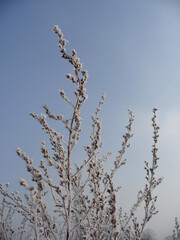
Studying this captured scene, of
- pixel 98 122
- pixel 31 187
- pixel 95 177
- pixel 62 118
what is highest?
pixel 98 122

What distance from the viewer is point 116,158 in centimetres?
407

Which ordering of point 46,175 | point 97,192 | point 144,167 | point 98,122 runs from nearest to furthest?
point 46,175 → point 98,122 → point 97,192 → point 144,167

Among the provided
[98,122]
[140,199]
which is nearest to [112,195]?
[98,122]

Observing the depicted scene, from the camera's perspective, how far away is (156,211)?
4301mm

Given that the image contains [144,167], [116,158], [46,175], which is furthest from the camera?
[144,167]

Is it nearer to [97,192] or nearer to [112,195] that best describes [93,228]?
[97,192]

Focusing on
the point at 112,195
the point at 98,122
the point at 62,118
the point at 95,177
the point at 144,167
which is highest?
the point at 144,167

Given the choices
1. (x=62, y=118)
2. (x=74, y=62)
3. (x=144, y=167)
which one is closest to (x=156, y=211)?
(x=144, y=167)

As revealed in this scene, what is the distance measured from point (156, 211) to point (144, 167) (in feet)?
2.92

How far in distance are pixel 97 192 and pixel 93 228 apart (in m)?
0.54

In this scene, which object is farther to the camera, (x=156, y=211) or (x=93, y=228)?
(x=156, y=211)

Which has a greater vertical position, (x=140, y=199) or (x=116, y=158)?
(x=116, y=158)

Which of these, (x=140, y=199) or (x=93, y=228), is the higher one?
(x=140, y=199)

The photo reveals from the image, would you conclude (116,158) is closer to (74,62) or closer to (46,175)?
(46,175)
